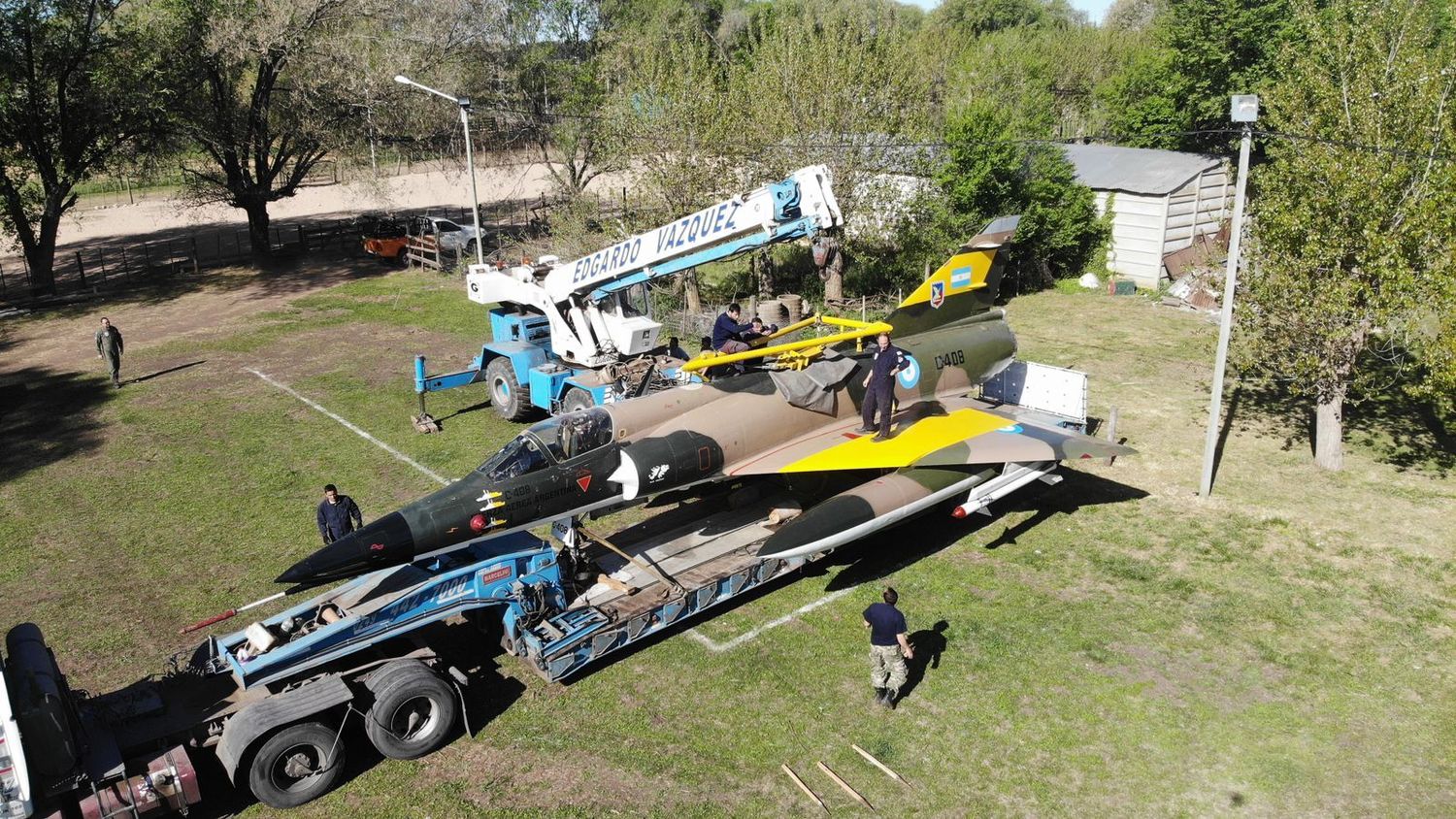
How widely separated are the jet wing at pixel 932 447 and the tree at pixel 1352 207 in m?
5.23

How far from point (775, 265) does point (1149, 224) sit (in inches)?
522

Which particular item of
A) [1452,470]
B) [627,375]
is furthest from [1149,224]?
[627,375]

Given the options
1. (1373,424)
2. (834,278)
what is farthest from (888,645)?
(834,278)

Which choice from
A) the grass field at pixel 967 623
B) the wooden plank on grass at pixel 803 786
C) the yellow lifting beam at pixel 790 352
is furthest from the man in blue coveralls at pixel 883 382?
the wooden plank on grass at pixel 803 786

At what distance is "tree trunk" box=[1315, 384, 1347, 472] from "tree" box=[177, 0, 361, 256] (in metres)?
36.1

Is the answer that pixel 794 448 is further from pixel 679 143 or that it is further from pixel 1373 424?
pixel 679 143

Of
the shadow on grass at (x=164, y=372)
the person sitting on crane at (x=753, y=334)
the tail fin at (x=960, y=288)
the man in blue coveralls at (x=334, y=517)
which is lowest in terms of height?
the shadow on grass at (x=164, y=372)

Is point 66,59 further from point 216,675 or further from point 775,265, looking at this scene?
point 216,675

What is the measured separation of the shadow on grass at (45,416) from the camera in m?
20.4

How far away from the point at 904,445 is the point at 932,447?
1.50ft

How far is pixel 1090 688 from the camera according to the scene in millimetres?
12172

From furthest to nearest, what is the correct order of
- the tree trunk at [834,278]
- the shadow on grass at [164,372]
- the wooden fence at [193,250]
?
the wooden fence at [193,250], the tree trunk at [834,278], the shadow on grass at [164,372]

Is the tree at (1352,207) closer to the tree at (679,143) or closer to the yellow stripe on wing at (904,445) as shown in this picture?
the yellow stripe on wing at (904,445)

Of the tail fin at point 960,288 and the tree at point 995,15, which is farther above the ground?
the tree at point 995,15
